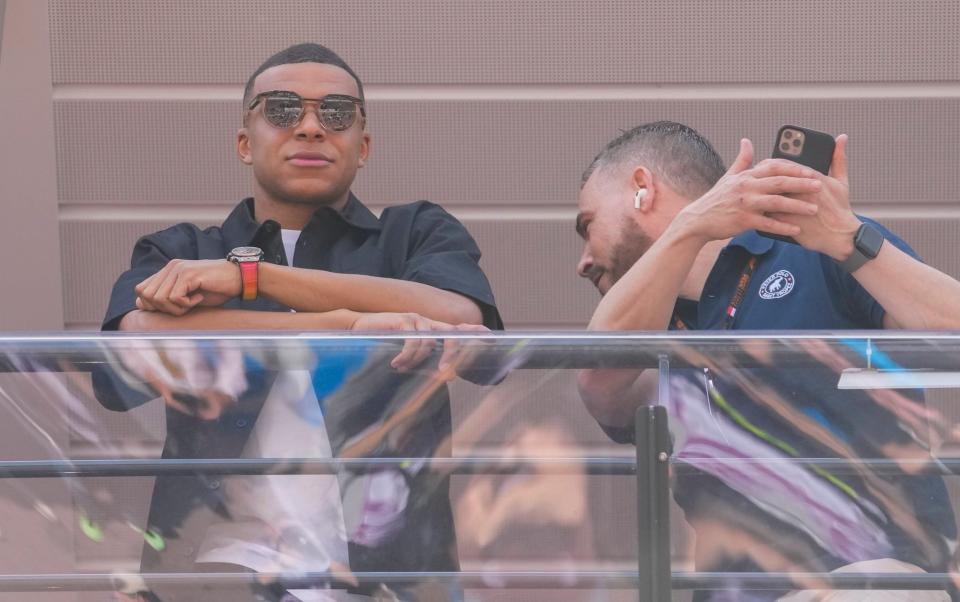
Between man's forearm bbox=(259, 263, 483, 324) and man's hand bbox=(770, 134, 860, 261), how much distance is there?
2.65ft

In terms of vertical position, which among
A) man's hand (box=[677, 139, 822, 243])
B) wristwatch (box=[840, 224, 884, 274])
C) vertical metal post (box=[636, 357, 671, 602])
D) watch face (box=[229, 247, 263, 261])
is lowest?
vertical metal post (box=[636, 357, 671, 602])

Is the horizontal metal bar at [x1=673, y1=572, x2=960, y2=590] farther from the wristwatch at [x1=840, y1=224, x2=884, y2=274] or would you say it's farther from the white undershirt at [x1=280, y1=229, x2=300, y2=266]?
the white undershirt at [x1=280, y1=229, x2=300, y2=266]

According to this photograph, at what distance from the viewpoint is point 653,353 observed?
1.95 meters

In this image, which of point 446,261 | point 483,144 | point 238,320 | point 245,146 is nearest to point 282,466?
point 238,320

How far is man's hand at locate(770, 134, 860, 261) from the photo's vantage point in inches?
99.7

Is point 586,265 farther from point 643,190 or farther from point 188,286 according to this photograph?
point 188,286

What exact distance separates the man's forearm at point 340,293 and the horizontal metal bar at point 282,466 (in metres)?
0.92

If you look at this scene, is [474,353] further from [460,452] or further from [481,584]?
[481,584]

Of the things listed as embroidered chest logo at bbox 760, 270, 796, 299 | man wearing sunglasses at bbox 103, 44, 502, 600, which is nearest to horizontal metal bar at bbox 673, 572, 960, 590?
man wearing sunglasses at bbox 103, 44, 502, 600

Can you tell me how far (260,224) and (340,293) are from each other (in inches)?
19.8

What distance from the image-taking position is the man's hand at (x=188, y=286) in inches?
111

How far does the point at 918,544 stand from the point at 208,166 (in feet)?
11.9

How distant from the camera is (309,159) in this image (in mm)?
3248

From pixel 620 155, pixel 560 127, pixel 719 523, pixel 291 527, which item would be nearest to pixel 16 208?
pixel 560 127
